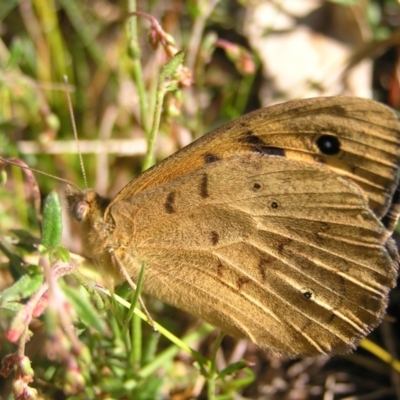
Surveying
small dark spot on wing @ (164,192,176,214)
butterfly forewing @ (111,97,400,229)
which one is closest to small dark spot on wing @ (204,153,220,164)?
butterfly forewing @ (111,97,400,229)

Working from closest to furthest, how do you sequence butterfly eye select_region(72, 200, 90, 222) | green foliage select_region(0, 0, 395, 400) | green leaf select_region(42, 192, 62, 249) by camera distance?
green leaf select_region(42, 192, 62, 249)
green foliage select_region(0, 0, 395, 400)
butterfly eye select_region(72, 200, 90, 222)

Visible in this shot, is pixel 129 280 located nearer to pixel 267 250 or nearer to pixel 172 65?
pixel 267 250

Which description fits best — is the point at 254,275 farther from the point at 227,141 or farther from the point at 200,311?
the point at 227,141

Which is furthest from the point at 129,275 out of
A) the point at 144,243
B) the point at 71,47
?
the point at 71,47

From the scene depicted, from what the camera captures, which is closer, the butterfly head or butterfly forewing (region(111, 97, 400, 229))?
butterfly forewing (region(111, 97, 400, 229))

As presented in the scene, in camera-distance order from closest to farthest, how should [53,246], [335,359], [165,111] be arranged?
1. [53,246]
2. [165,111]
3. [335,359]

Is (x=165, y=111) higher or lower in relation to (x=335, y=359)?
higher

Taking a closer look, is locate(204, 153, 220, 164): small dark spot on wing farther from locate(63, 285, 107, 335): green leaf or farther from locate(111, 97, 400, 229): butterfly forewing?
locate(63, 285, 107, 335): green leaf
